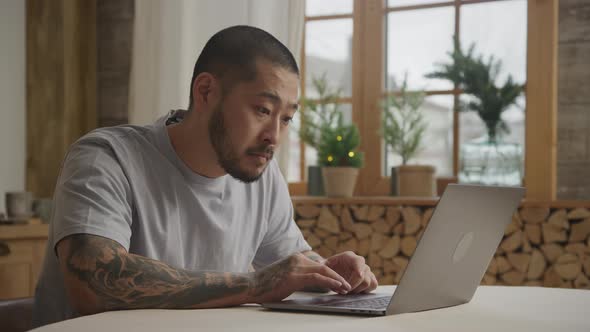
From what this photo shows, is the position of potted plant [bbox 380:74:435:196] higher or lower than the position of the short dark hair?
lower

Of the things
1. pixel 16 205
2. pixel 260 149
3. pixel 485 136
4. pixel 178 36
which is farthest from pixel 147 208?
pixel 485 136

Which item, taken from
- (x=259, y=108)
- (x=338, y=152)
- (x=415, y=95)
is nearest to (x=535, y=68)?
(x=415, y=95)

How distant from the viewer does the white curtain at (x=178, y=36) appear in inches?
117

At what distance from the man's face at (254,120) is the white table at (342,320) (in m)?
0.38

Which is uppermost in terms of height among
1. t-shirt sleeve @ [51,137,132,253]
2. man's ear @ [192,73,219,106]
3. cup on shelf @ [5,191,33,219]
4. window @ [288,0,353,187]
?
window @ [288,0,353,187]

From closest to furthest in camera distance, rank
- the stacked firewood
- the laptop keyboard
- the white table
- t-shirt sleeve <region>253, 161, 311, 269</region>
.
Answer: the white table < the laptop keyboard < t-shirt sleeve <region>253, 161, 311, 269</region> < the stacked firewood

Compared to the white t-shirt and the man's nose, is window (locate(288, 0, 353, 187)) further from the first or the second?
the man's nose

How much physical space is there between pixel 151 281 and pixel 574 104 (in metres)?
2.28

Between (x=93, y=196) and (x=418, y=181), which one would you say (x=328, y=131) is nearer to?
(x=418, y=181)

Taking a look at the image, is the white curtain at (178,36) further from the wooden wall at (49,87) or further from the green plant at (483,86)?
the green plant at (483,86)

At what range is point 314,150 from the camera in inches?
137

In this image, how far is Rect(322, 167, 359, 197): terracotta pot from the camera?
3.07m

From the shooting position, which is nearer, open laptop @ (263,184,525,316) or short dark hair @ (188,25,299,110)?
open laptop @ (263,184,525,316)

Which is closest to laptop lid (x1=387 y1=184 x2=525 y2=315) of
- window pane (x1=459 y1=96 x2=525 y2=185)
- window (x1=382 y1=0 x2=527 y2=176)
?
window pane (x1=459 y1=96 x2=525 y2=185)
